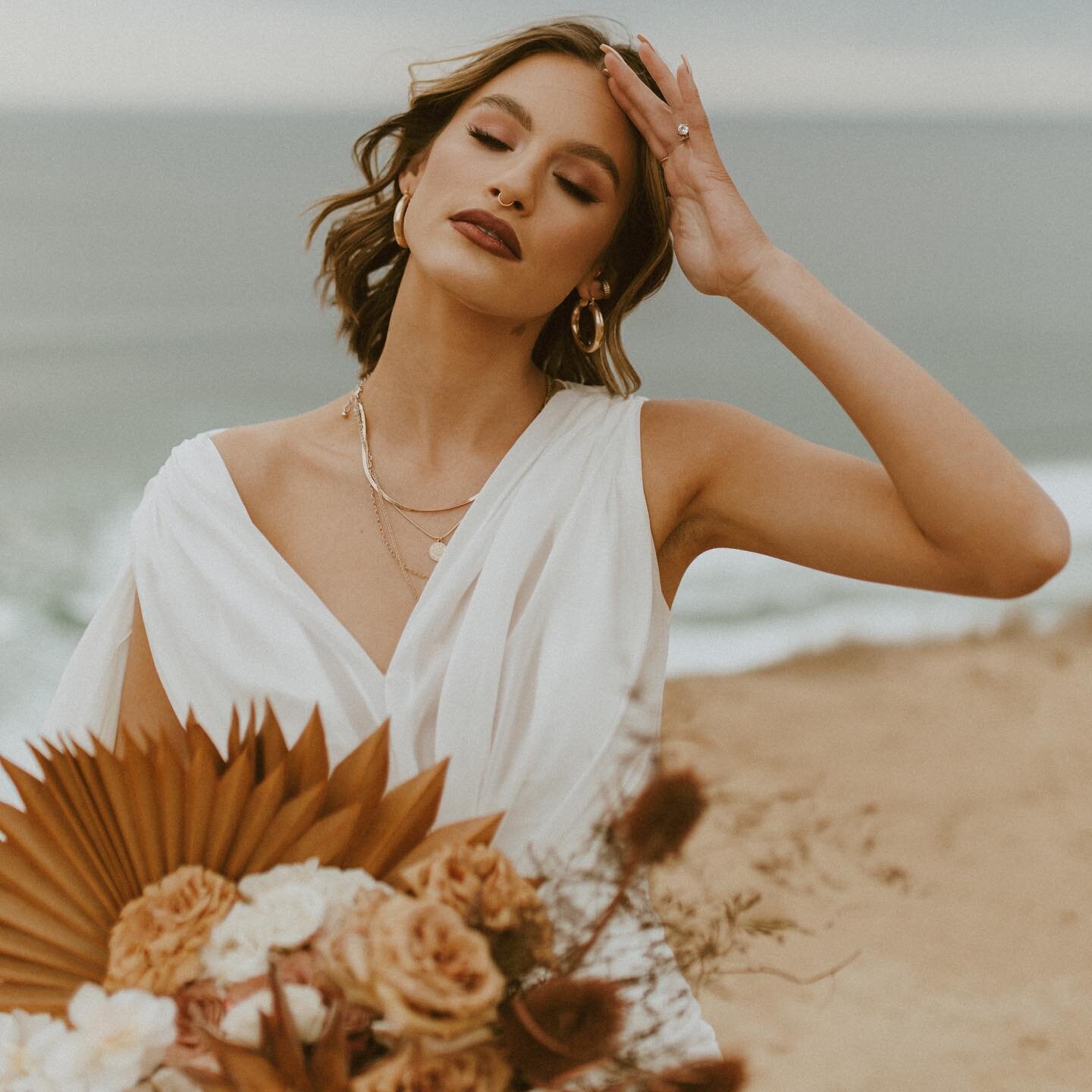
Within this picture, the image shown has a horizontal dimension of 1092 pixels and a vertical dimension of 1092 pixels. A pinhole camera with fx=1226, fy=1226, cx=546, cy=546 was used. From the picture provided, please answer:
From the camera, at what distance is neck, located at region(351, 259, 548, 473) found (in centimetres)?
219

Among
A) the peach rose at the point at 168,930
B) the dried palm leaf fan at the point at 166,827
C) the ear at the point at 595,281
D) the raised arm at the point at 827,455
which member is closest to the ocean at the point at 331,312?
the ear at the point at 595,281

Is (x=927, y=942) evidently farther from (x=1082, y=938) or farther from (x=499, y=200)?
(x=499, y=200)

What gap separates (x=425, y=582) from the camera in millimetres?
2078

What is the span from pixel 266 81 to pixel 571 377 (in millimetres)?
16530

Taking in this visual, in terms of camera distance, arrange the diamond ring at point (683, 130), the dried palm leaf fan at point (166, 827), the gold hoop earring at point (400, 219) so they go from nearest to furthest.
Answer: the dried palm leaf fan at point (166, 827) < the diamond ring at point (683, 130) < the gold hoop earring at point (400, 219)

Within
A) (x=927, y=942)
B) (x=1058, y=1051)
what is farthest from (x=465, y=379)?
(x=927, y=942)

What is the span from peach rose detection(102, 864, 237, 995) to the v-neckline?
768mm

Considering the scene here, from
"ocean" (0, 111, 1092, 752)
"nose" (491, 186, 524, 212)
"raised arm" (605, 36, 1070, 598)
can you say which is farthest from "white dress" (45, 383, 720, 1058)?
"ocean" (0, 111, 1092, 752)

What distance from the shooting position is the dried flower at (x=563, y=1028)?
1013mm

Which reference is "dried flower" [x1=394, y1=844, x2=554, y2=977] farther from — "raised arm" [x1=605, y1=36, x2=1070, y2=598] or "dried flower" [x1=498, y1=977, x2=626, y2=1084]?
"raised arm" [x1=605, y1=36, x2=1070, y2=598]

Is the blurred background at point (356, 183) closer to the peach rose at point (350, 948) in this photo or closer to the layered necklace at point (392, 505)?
the layered necklace at point (392, 505)

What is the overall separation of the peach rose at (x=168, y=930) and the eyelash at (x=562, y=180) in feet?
4.44

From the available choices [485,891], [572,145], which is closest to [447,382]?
[572,145]

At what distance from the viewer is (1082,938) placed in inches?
261
